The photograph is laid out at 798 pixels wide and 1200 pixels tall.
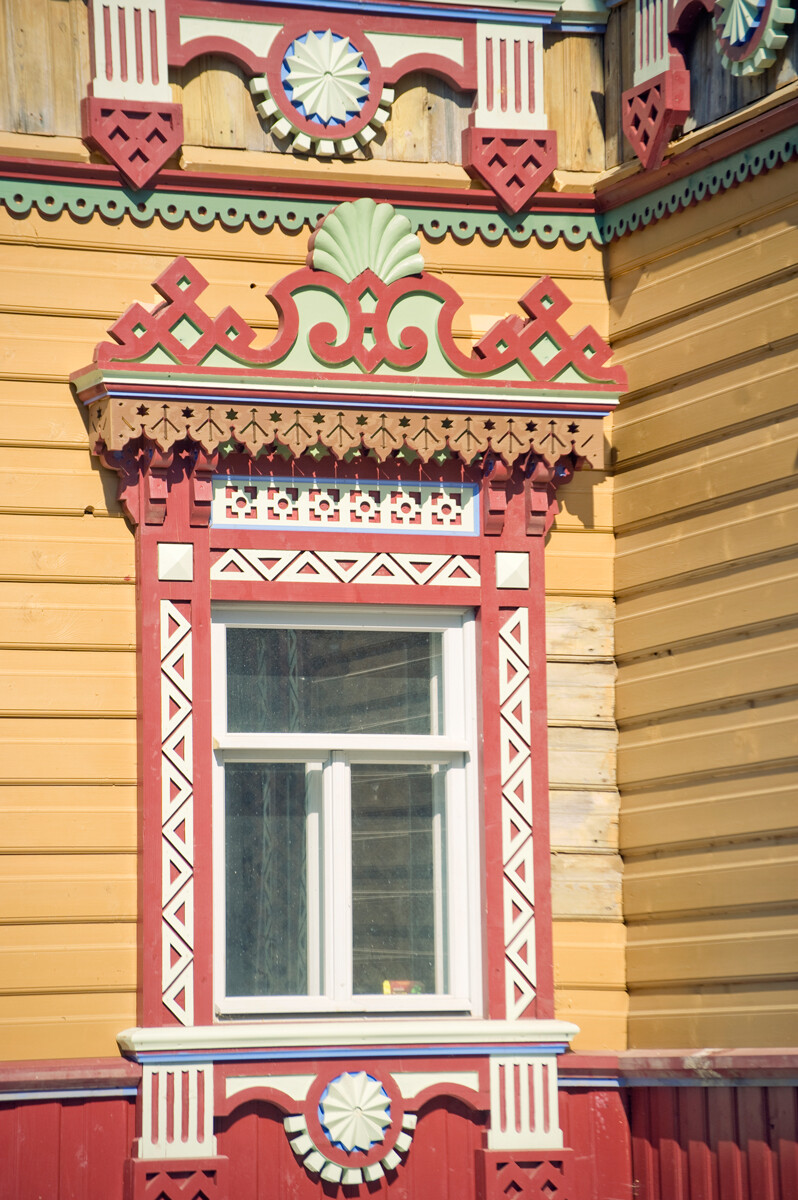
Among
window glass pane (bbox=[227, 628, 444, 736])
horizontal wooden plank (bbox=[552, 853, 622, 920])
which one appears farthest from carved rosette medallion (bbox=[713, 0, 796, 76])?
horizontal wooden plank (bbox=[552, 853, 622, 920])

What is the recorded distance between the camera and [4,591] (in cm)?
621

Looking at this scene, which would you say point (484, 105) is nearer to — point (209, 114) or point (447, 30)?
point (447, 30)

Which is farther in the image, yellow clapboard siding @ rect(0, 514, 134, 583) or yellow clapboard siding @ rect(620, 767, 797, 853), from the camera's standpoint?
yellow clapboard siding @ rect(0, 514, 134, 583)

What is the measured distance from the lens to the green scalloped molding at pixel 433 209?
20.8 feet

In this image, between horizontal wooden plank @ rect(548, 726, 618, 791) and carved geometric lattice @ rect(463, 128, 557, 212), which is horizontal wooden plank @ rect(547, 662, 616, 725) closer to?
horizontal wooden plank @ rect(548, 726, 618, 791)

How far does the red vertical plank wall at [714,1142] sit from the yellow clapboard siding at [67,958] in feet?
6.20

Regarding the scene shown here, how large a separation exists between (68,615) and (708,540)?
2.31 m

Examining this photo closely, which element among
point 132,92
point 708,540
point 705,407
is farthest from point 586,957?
point 132,92

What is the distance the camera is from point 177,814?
615cm

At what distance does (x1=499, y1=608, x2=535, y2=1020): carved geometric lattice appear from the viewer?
630 centimetres

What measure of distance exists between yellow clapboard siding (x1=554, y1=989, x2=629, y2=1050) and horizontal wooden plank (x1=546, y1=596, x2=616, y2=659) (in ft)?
4.12

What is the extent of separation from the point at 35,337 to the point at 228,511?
94cm

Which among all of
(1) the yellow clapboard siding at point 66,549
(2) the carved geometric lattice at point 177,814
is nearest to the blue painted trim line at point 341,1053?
(2) the carved geometric lattice at point 177,814

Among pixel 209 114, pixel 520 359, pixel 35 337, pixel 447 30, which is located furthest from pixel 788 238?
pixel 35 337
